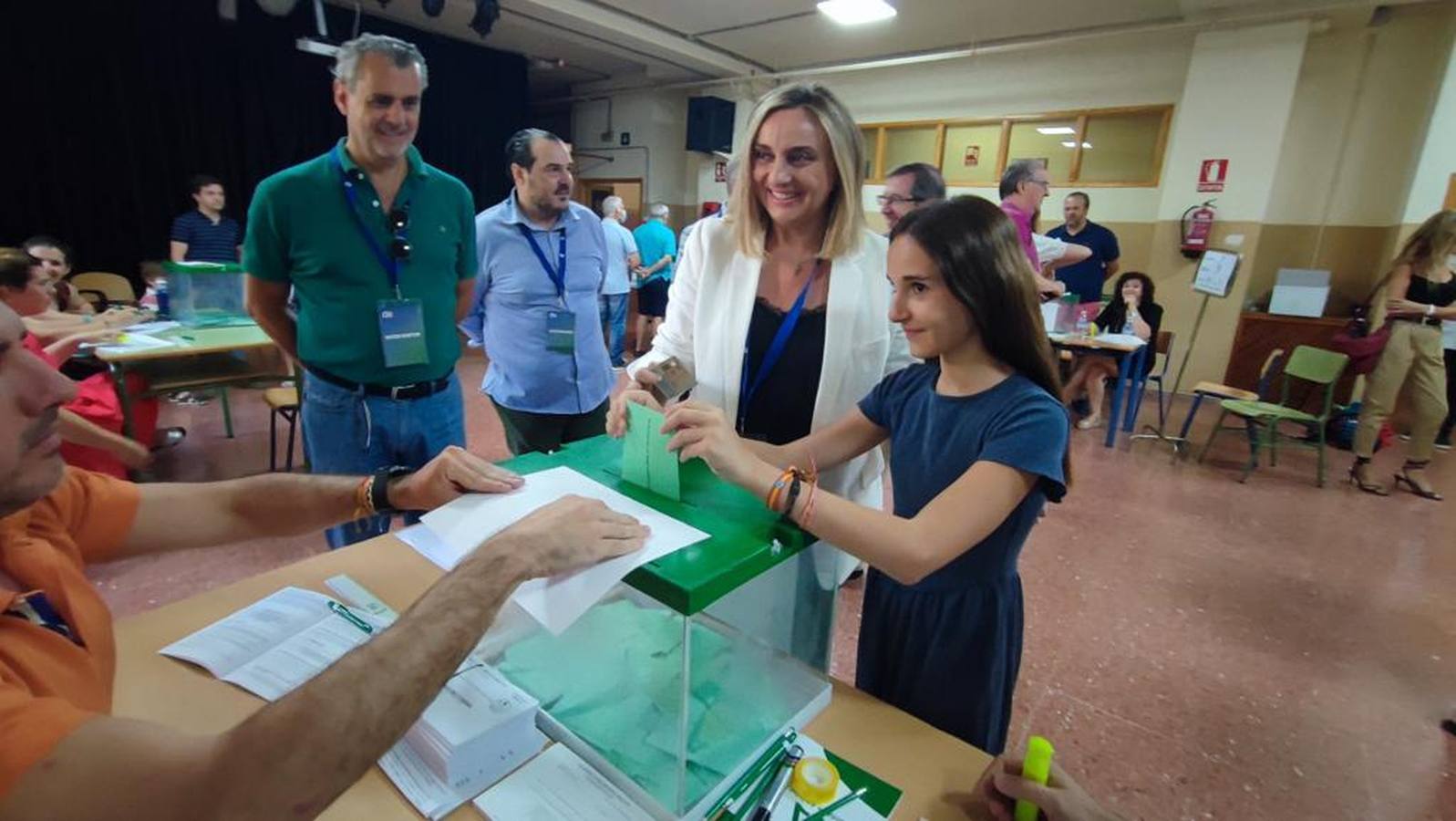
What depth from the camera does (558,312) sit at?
→ 2420 mm

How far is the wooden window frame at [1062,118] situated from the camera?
258 inches

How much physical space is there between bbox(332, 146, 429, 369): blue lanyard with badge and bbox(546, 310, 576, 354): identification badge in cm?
61

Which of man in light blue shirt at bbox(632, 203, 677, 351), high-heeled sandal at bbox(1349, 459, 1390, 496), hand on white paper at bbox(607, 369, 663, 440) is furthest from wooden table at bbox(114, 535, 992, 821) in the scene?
man in light blue shirt at bbox(632, 203, 677, 351)

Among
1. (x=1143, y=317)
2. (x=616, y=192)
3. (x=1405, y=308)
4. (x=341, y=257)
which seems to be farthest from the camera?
(x=616, y=192)

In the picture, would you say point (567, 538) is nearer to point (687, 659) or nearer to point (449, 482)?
point (687, 659)

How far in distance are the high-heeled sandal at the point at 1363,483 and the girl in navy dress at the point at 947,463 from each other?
184 inches

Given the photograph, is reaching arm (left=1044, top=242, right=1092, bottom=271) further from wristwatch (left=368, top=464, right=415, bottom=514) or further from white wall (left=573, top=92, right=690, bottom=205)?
white wall (left=573, top=92, right=690, bottom=205)

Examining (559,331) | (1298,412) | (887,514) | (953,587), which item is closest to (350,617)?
(887,514)

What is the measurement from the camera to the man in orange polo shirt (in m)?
0.49

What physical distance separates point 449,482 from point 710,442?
0.45 metres

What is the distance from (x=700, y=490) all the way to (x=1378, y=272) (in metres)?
7.81

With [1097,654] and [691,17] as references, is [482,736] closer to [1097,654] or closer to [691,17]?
[1097,654]

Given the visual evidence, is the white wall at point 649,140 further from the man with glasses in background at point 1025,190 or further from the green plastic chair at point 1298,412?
the green plastic chair at point 1298,412

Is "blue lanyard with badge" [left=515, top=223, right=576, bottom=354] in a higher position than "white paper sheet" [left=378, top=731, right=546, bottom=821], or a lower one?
higher
